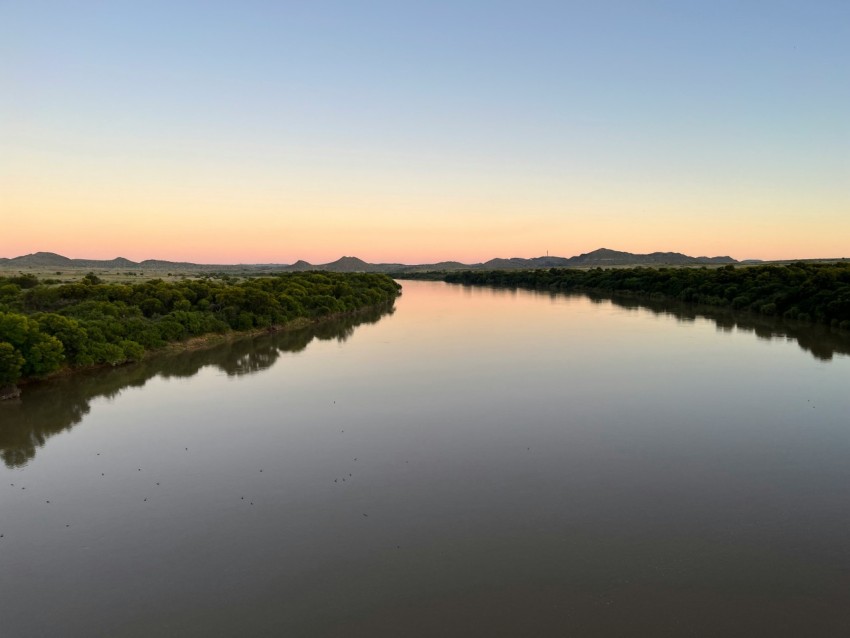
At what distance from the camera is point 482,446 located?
17.5 metres

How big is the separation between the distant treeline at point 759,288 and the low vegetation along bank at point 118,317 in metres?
40.9

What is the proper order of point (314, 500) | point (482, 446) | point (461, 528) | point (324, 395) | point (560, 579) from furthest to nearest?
point (324, 395) → point (482, 446) → point (314, 500) → point (461, 528) → point (560, 579)

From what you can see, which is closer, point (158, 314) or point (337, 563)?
point (337, 563)

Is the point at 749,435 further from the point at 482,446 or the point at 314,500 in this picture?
the point at 314,500

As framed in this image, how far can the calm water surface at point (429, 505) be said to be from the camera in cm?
941

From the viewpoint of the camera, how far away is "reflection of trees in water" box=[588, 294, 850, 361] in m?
34.7


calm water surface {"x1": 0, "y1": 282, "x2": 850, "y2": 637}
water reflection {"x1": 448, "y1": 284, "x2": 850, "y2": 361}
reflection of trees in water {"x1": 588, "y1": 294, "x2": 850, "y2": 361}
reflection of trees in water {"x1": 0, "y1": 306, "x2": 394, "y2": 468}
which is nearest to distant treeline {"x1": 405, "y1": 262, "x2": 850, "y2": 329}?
water reflection {"x1": 448, "y1": 284, "x2": 850, "y2": 361}

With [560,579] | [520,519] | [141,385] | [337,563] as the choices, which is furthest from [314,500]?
[141,385]

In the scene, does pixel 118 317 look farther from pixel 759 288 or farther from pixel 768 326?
pixel 759 288

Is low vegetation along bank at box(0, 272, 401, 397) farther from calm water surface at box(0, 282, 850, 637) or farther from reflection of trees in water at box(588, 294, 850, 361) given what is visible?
reflection of trees in water at box(588, 294, 850, 361)

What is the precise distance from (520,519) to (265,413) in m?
12.1

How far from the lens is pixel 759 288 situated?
59469 millimetres

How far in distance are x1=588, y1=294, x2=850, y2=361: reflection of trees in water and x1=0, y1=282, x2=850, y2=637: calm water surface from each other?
9.18m

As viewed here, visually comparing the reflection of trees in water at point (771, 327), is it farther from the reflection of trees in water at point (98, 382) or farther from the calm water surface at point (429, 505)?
the reflection of trees in water at point (98, 382)
